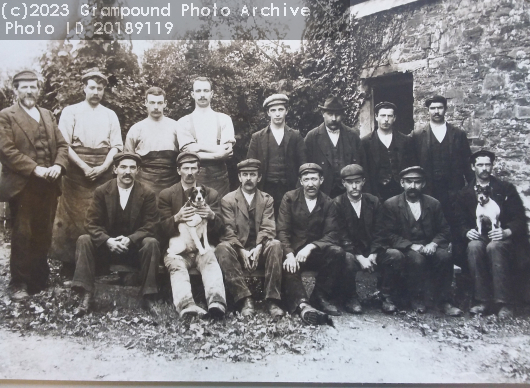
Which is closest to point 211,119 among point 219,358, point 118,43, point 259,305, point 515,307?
point 118,43

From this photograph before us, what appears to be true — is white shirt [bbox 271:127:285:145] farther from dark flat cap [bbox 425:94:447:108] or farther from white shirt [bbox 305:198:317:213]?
dark flat cap [bbox 425:94:447:108]

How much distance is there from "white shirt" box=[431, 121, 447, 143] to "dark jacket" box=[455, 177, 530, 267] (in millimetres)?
461

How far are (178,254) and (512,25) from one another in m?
3.39

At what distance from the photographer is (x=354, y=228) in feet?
12.6

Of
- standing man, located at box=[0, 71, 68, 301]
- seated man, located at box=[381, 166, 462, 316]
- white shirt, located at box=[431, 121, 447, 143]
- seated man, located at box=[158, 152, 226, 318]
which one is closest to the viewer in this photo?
seated man, located at box=[158, 152, 226, 318]

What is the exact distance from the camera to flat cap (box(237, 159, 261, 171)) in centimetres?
391

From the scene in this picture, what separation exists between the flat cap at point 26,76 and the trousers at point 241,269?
219 centimetres

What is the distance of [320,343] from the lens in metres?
3.57

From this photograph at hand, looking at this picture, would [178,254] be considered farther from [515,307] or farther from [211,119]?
[515,307]

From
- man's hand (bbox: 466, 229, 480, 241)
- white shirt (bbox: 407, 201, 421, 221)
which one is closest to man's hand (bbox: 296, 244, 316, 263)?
white shirt (bbox: 407, 201, 421, 221)

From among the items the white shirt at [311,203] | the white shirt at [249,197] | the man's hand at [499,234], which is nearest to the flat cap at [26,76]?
the white shirt at [249,197]

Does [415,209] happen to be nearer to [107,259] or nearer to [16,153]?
[107,259]

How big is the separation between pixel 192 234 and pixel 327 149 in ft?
4.44

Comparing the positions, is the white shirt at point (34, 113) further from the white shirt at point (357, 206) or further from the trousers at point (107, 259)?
the white shirt at point (357, 206)
